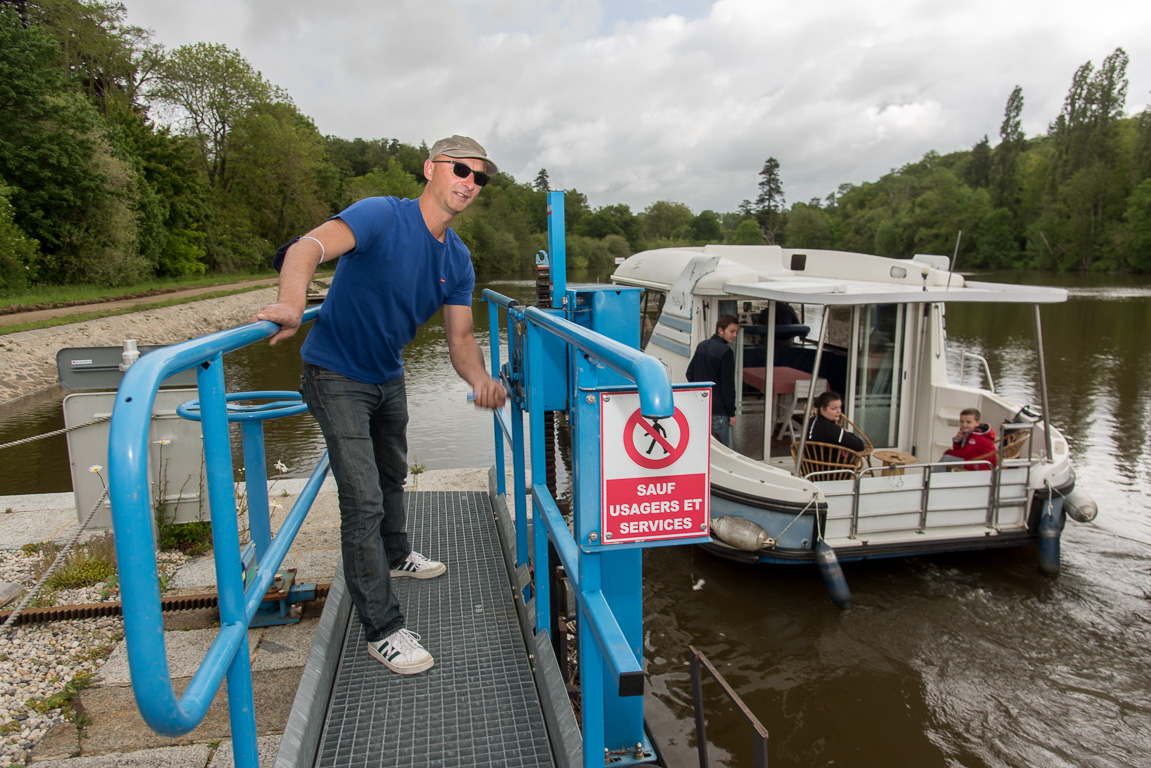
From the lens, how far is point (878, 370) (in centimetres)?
729

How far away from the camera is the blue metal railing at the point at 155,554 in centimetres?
110

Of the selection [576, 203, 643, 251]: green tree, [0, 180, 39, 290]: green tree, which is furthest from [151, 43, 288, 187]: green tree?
[576, 203, 643, 251]: green tree

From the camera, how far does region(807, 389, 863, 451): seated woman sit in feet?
20.6

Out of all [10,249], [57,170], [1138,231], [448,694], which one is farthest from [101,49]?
[1138,231]

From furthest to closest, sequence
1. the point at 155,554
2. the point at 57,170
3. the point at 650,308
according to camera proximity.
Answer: the point at 57,170
the point at 650,308
the point at 155,554

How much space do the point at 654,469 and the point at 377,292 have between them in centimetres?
140

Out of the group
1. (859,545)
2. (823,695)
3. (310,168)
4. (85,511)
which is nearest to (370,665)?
(85,511)

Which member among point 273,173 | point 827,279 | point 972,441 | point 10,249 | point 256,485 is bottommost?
point 972,441

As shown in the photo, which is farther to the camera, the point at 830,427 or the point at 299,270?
the point at 830,427

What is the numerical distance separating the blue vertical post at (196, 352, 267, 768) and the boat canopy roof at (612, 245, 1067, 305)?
198 inches

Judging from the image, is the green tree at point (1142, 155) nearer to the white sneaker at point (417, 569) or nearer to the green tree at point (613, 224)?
the green tree at point (613, 224)

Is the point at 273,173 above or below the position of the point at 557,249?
above

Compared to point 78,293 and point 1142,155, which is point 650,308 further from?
point 1142,155

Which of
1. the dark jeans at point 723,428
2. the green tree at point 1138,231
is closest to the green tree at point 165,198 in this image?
the dark jeans at point 723,428
